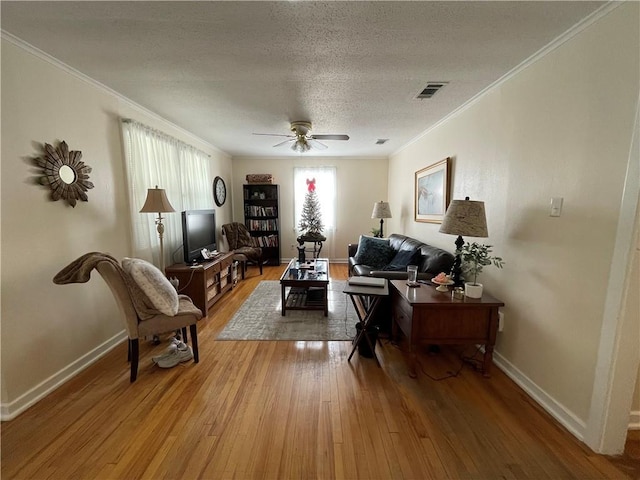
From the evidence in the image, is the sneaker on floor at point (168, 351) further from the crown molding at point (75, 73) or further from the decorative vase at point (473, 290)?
the decorative vase at point (473, 290)

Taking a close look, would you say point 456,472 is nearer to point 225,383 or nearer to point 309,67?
point 225,383

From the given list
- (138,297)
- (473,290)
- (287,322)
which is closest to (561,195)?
(473,290)

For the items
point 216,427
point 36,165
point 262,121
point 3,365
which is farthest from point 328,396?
point 262,121

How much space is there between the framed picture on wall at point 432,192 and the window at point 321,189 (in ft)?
7.23

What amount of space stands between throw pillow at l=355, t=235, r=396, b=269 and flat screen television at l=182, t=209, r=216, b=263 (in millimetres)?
2283

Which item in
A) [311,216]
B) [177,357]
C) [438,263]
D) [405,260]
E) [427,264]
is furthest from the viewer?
[311,216]

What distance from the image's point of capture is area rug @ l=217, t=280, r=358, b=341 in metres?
2.75

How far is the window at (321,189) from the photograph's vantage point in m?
5.93

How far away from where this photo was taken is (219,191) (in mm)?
5121

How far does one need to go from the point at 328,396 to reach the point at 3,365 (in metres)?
2.11

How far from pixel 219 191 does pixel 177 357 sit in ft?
11.6

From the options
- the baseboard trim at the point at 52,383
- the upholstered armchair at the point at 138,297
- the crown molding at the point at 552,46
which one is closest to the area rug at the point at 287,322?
the upholstered armchair at the point at 138,297

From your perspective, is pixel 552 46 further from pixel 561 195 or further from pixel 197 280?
pixel 197 280

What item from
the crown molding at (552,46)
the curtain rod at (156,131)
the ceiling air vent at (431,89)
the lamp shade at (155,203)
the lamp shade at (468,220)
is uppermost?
the ceiling air vent at (431,89)
